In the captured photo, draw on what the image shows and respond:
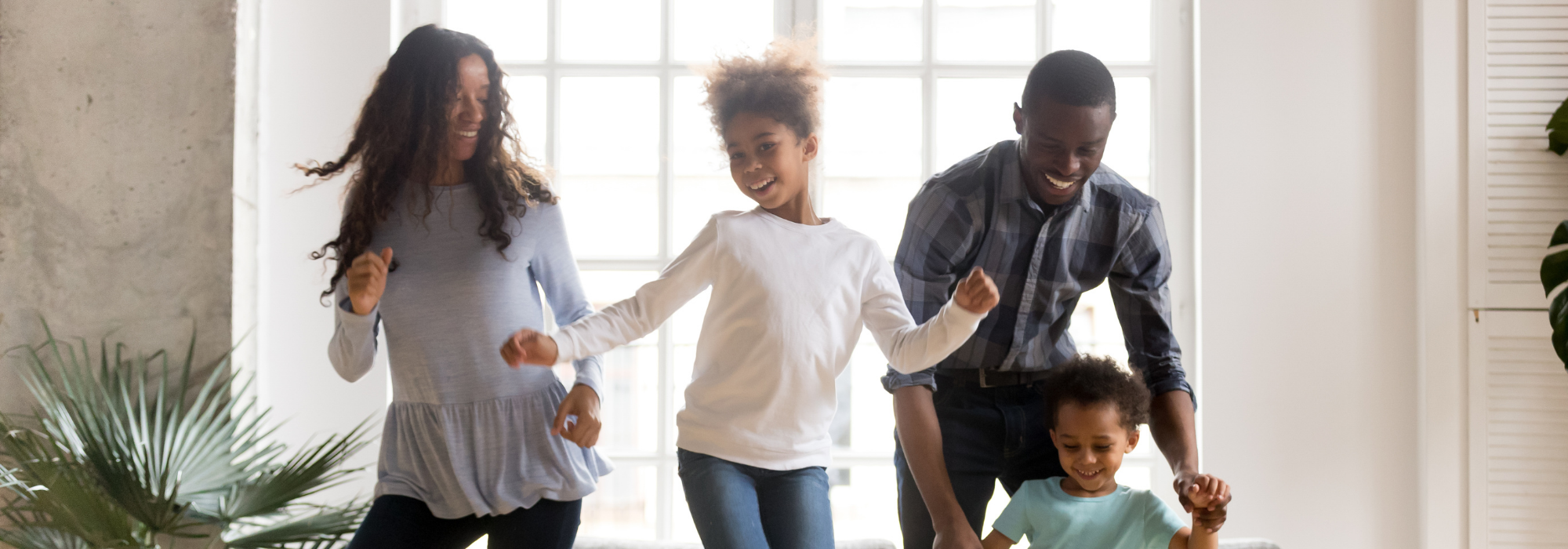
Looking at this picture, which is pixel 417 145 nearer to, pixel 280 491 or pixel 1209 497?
pixel 280 491

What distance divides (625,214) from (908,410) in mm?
1338

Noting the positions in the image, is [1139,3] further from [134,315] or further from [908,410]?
[134,315]

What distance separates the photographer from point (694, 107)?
279cm

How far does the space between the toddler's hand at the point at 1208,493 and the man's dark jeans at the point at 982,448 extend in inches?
12.3

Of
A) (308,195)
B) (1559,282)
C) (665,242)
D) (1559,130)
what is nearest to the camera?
(1559,282)

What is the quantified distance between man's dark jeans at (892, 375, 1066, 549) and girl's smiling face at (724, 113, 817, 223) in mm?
508

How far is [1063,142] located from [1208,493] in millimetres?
614

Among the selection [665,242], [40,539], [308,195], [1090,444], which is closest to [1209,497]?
[1090,444]

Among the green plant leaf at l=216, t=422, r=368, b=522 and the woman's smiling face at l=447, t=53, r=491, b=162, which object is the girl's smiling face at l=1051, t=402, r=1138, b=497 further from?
the green plant leaf at l=216, t=422, r=368, b=522

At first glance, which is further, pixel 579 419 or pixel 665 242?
pixel 665 242

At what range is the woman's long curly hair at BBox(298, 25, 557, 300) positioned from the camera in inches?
64.2

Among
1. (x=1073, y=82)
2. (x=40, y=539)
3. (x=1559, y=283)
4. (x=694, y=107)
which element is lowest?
(x=40, y=539)

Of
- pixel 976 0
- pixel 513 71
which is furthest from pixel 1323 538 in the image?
pixel 513 71

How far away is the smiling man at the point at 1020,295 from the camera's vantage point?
169cm
